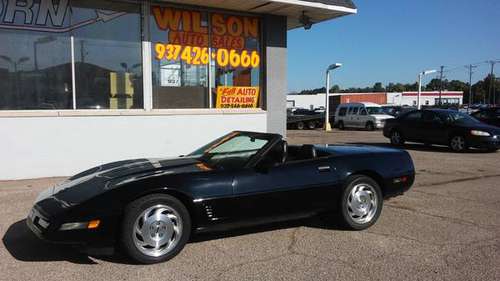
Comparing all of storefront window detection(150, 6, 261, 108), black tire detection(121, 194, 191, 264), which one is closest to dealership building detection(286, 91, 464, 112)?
storefront window detection(150, 6, 261, 108)

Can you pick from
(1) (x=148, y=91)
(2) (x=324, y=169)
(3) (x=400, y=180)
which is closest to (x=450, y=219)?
(3) (x=400, y=180)

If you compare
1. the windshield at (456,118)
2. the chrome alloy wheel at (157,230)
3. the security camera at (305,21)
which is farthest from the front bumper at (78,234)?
the windshield at (456,118)

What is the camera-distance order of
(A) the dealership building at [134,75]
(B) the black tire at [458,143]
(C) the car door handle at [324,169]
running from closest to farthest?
(C) the car door handle at [324,169]
(A) the dealership building at [134,75]
(B) the black tire at [458,143]

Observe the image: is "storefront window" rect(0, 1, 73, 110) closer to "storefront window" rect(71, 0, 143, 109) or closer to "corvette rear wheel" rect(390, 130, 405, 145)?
"storefront window" rect(71, 0, 143, 109)

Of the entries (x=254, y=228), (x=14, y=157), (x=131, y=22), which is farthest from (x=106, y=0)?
(x=254, y=228)

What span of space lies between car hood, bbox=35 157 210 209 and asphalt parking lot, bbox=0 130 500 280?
0.55 metres

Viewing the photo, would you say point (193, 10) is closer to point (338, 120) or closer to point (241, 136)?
point (241, 136)

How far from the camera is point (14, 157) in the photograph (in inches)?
343

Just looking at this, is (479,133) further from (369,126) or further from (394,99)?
(394,99)

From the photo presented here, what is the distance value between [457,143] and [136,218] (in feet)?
42.1

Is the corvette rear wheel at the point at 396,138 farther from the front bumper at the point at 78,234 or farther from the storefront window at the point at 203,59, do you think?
the front bumper at the point at 78,234

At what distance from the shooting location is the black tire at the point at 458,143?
14461 millimetres

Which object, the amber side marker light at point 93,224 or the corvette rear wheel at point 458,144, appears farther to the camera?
the corvette rear wheel at point 458,144

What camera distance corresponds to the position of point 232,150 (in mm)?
5504
